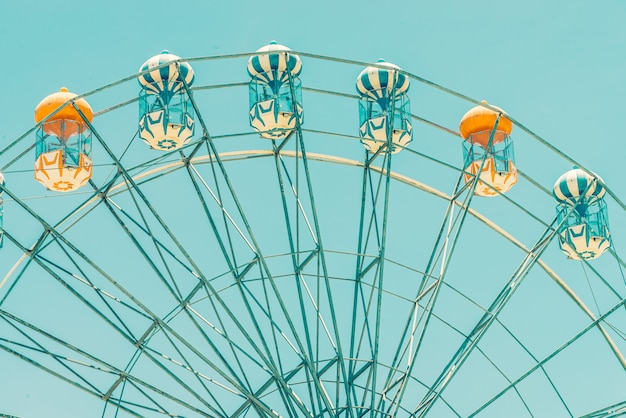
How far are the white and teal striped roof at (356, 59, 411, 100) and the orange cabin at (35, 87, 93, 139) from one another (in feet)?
17.3

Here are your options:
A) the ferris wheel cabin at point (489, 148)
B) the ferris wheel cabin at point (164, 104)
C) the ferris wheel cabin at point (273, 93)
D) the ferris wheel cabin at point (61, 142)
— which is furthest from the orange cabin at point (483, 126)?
the ferris wheel cabin at point (61, 142)

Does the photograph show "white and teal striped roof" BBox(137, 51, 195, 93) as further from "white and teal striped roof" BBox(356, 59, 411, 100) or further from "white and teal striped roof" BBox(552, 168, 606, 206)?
"white and teal striped roof" BBox(552, 168, 606, 206)

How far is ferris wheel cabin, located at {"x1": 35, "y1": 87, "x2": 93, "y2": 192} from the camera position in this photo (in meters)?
19.8

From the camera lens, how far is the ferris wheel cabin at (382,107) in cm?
2055

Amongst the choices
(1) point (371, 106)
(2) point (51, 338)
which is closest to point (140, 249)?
(2) point (51, 338)

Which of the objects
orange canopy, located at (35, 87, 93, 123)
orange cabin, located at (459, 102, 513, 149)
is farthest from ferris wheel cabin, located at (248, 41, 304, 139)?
orange cabin, located at (459, 102, 513, 149)

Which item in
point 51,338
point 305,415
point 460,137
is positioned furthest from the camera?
point 460,137

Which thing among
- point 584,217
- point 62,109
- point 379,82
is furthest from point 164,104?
point 584,217

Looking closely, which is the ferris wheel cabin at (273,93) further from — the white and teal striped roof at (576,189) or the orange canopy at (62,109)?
the white and teal striped roof at (576,189)

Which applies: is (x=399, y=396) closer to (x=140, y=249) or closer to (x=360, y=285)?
(x=360, y=285)

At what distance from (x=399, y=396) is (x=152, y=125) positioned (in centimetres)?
676

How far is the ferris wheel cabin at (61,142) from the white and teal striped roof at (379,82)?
5216 mm

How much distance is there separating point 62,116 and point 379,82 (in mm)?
5933

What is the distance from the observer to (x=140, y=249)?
61.1 ft
